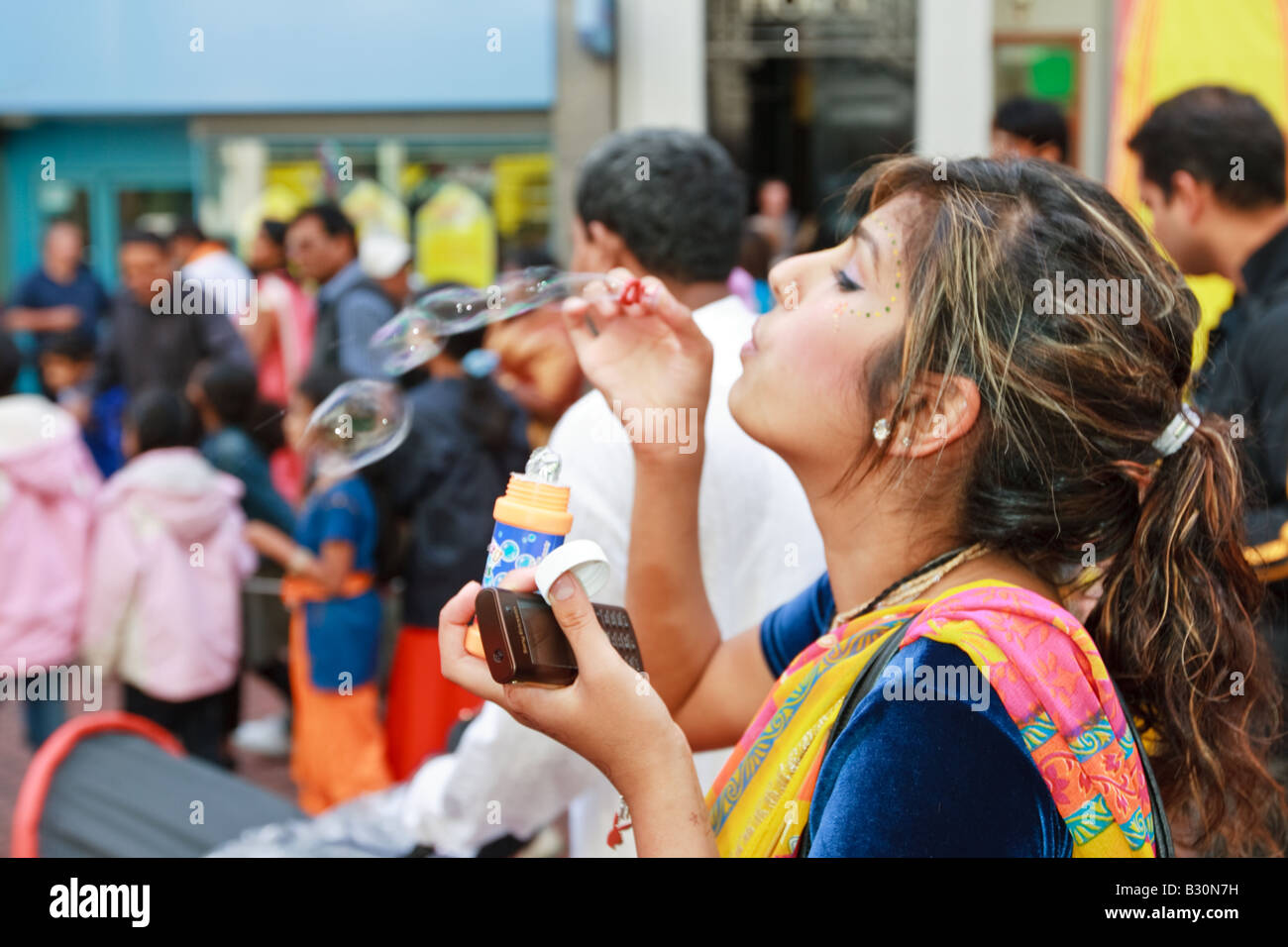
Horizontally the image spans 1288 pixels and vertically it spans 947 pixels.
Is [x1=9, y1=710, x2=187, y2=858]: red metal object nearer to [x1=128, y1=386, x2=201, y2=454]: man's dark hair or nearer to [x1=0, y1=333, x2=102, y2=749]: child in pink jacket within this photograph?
[x1=0, y1=333, x2=102, y2=749]: child in pink jacket

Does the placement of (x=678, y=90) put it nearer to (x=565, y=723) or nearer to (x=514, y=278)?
(x=514, y=278)

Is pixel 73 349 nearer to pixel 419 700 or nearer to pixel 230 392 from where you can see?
pixel 230 392

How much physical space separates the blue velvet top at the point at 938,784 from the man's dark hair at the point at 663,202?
4.36 ft

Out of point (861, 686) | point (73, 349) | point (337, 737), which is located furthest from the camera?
point (73, 349)

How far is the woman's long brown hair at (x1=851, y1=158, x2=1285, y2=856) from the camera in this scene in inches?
50.6

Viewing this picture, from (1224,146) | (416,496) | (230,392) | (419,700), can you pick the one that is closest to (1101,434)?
(1224,146)

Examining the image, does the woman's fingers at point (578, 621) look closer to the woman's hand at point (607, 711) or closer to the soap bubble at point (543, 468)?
the woman's hand at point (607, 711)

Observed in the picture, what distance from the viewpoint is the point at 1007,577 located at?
4.39 ft

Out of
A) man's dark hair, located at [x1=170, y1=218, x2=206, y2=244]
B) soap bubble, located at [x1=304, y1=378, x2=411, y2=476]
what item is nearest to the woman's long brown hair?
soap bubble, located at [x1=304, y1=378, x2=411, y2=476]

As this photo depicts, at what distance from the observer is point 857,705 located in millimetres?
1175

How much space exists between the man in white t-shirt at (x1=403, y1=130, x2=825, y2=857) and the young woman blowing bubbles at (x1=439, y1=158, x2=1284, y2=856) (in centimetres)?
50

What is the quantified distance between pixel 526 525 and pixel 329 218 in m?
4.90

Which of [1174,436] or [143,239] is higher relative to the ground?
[143,239]
